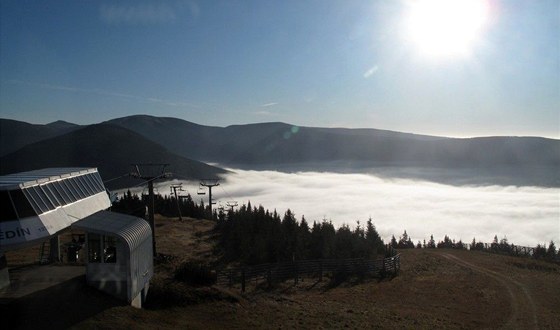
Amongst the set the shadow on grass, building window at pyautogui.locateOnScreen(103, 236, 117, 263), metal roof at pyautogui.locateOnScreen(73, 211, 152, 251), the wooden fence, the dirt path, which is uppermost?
metal roof at pyautogui.locateOnScreen(73, 211, 152, 251)

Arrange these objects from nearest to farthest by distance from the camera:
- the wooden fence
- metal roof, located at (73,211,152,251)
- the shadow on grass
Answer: the shadow on grass
metal roof, located at (73,211,152,251)
the wooden fence

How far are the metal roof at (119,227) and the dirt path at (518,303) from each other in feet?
64.4

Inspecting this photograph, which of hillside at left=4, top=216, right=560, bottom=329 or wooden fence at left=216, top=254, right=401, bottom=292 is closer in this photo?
hillside at left=4, top=216, right=560, bottom=329

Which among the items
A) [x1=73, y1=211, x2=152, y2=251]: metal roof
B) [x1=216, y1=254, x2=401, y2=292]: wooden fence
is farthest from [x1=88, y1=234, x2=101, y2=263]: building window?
[x1=216, y1=254, x2=401, y2=292]: wooden fence

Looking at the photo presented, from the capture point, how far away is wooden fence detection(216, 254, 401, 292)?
91.6ft

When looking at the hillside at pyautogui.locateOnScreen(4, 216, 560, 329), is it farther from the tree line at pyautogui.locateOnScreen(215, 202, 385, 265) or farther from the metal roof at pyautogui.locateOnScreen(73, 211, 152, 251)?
the tree line at pyautogui.locateOnScreen(215, 202, 385, 265)

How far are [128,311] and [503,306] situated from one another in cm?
2270

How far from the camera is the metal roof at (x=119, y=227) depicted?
18875 mm

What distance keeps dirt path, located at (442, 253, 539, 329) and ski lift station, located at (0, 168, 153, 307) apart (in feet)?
63.2

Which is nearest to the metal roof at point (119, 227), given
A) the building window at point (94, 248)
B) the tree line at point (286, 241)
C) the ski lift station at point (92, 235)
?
the ski lift station at point (92, 235)

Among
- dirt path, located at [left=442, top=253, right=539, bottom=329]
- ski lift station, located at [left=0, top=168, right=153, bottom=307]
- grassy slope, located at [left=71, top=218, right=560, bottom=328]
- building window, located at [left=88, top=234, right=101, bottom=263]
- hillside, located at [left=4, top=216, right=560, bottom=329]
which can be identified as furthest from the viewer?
dirt path, located at [left=442, top=253, right=539, bottom=329]

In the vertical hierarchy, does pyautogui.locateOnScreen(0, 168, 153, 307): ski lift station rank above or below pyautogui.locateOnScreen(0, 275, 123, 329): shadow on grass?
above

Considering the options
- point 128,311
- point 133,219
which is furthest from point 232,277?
point 128,311

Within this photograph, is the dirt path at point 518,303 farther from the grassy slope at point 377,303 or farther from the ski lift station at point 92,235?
the ski lift station at point 92,235
